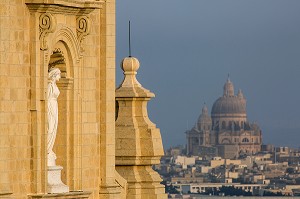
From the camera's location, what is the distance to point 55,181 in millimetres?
14016

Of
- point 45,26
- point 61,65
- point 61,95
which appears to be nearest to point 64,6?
point 45,26

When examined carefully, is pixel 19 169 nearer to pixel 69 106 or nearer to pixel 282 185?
pixel 69 106

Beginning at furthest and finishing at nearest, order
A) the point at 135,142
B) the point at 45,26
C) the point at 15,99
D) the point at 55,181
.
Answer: the point at 135,142, the point at 55,181, the point at 45,26, the point at 15,99

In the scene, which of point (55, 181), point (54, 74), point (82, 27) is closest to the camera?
point (55, 181)

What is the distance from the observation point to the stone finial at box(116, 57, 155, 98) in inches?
812

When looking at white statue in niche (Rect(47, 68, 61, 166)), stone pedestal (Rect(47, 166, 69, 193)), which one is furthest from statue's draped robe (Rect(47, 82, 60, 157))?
stone pedestal (Rect(47, 166, 69, 193))

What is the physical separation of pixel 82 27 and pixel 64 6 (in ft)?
2.05

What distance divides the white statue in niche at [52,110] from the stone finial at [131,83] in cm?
643

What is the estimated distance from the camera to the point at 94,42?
14.9 meters

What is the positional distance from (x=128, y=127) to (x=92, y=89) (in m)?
5.86

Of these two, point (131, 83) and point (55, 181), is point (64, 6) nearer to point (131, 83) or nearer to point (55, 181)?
point (55, 181)

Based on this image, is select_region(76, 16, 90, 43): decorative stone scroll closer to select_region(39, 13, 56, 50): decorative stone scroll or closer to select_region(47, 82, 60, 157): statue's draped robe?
select_region(47, 82, 60, 157): statue's draped robe

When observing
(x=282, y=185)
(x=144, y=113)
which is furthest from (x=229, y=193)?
(x=144, y=113)

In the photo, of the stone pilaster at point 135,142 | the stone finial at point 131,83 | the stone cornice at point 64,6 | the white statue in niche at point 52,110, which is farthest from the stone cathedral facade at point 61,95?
the stone finial at point 131,83
